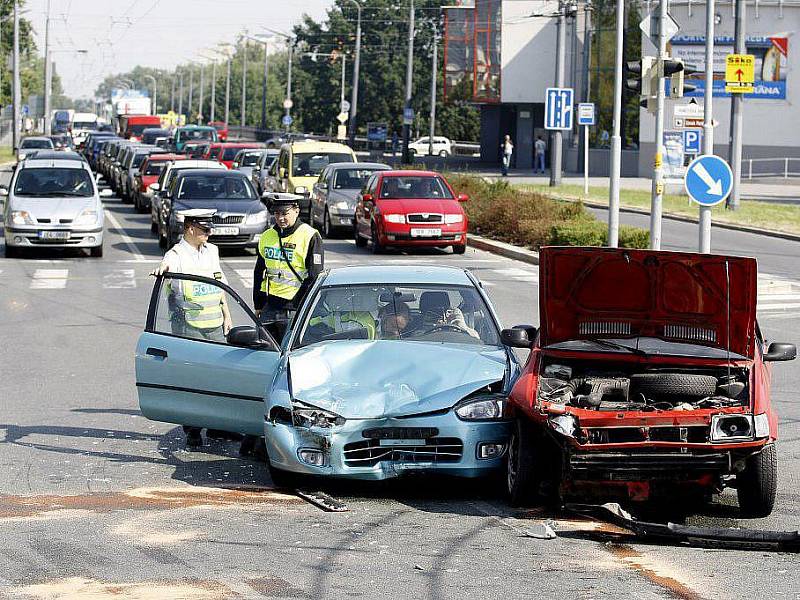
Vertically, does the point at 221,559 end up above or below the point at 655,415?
below

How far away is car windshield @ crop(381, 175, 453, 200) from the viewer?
95.0 ft

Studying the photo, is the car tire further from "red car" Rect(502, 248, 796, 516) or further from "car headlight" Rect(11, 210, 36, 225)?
"car headlight" Rect(11, 210, 36, 225)

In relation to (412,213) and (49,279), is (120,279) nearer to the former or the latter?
(49,279)

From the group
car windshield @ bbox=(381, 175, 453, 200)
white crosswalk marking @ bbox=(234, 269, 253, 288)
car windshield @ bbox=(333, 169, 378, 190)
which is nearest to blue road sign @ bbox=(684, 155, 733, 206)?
white crosswalk marking @ bbox=(234, 269, 253, 288)

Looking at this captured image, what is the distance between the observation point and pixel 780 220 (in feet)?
117

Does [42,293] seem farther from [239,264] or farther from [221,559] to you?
[221,559]

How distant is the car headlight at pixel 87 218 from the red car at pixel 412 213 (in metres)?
5.43

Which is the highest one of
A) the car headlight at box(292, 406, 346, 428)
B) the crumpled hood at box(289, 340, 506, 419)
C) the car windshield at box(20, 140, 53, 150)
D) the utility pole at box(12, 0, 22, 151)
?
the utility pole at box(12, 0, 22, 151)

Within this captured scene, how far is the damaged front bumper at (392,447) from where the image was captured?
330 inches

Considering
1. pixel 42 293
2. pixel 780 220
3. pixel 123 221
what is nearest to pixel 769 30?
pixel 780 220

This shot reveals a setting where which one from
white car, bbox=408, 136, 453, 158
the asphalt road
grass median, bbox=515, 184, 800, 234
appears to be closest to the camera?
the asphalt road

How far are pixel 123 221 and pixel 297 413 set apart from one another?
96.9ft

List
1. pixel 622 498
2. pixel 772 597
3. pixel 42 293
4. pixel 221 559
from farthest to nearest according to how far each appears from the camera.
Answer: pixel 42 293
pixel 622 498
pixel 221 559
pixel 772 597

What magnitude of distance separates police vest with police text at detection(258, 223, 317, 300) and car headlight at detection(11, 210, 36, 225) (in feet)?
52.3
